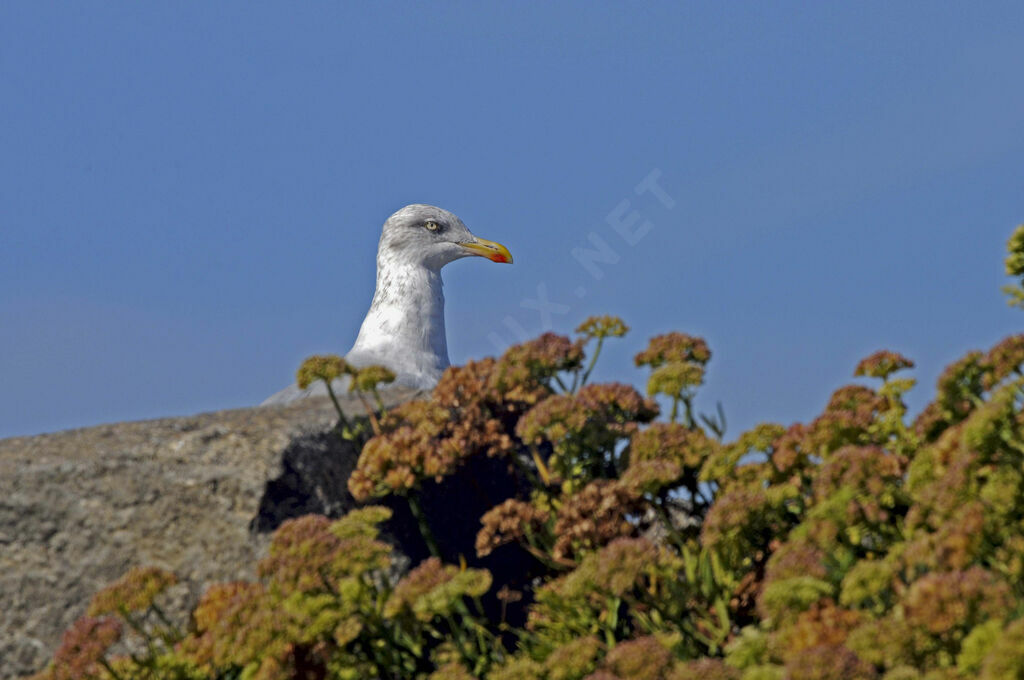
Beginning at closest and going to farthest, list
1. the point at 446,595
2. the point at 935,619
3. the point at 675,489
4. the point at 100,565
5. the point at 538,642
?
the point at 935,619 → the point at 446,595 → the point at 538,642 → the point at 675,489 → the point at 100,565

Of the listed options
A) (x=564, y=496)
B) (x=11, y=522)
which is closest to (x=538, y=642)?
(x=564, y=496)

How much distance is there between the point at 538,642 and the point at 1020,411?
85.9 inches

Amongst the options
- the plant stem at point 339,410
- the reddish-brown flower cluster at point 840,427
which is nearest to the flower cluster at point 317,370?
the plant stem at point 339,410

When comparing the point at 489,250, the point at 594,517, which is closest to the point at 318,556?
the point at 594,517

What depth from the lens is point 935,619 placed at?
10.1ft

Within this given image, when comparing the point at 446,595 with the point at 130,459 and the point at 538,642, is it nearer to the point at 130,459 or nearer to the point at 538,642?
the point at 538,642

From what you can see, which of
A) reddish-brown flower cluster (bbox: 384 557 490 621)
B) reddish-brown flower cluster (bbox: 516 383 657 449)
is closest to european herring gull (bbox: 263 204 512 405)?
reddish-brown flower cluster (bbox: 516 383 657 449)

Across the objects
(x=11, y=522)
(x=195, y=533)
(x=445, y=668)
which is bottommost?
(x=445, y=668)

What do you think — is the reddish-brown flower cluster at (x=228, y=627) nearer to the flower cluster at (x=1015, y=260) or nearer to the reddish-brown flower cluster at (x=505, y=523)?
the reddish-brown flower cluster at (x=505, y=523)

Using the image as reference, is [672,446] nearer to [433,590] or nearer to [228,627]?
[433,590]

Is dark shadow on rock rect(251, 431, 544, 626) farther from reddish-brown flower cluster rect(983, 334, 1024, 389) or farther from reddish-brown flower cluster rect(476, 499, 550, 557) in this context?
reddish-brown flower cluster rect(983, 334, 1024, 389)

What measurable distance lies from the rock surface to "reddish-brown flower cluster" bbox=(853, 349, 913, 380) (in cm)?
264

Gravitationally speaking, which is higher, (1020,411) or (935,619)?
(1020,411)

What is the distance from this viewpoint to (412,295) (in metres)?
10.3
